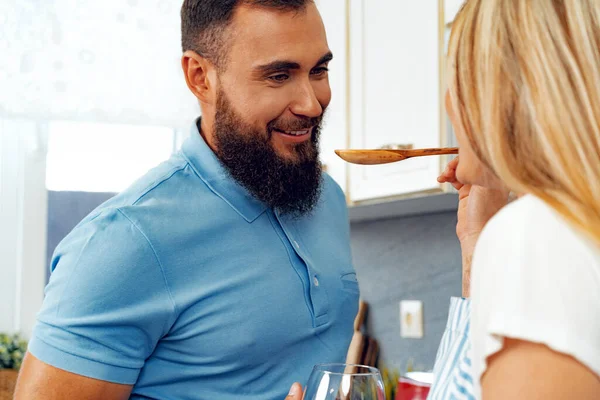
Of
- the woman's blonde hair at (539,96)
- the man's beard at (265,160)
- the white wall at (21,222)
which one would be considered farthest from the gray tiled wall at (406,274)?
the woman's blonde hair at (539,96)

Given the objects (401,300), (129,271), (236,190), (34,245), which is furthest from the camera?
(34,245)

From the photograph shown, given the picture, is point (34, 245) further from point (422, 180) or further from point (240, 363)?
point (240, 363)

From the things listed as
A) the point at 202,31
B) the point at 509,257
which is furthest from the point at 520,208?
the point at 202,31

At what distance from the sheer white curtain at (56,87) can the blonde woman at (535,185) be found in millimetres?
2182

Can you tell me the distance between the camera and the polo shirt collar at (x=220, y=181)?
121cm

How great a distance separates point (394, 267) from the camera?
252cm

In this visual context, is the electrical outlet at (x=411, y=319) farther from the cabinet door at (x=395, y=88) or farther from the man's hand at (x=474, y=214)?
the man's hand at (x=474, y=214)

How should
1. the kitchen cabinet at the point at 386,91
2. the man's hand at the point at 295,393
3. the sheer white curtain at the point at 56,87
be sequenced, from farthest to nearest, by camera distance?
the sheer white curtain at the point at 56,87 → the kitchen cabinet at the point at 386,91 → the man's hand at the point at 295,393

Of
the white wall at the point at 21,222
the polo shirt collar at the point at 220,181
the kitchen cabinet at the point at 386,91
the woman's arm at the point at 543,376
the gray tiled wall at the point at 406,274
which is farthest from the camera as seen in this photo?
the white wall at the point at 21,222

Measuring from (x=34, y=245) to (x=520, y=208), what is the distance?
249 centimetres

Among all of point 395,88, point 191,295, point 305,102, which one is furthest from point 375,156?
point 395,88

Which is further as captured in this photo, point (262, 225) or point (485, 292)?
point (262, 225)

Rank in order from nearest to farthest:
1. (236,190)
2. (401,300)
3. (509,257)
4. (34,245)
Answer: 1. (509,257)
2. (236,190)
3. (401,300)
4. (34,245)

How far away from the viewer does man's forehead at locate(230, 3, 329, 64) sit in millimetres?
1226
